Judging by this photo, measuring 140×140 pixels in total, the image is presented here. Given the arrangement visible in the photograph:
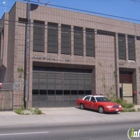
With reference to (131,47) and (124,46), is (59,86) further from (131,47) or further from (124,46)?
(131,47)

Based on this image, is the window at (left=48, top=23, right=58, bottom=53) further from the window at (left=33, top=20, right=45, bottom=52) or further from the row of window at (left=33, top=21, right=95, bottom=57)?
the window at (left=33, top=20, right=45, bottom=52)

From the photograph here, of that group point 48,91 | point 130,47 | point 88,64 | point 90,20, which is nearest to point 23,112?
point 48,91

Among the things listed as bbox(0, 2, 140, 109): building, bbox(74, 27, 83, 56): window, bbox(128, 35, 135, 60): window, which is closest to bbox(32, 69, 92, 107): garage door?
bbox(0, 2, 140, 109): building

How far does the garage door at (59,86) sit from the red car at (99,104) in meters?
2.95

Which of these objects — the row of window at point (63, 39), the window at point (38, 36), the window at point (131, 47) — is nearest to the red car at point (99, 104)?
the row of window at point (63, 39)

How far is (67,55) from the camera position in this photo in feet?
88.1

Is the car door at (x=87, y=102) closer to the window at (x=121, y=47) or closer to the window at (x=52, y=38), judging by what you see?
the window at (x=52, y=38)

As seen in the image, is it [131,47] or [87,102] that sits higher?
[131,47]

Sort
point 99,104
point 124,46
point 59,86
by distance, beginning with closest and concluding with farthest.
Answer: point 99,104, point 59,86, point 124,46

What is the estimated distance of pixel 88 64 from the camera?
27938mm

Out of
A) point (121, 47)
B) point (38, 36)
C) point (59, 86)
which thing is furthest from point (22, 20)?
point (121, 47)

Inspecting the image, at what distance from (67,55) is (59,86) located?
11.4ft

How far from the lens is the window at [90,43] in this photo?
92.5ft

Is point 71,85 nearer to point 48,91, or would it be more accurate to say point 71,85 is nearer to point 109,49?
point 48,91
